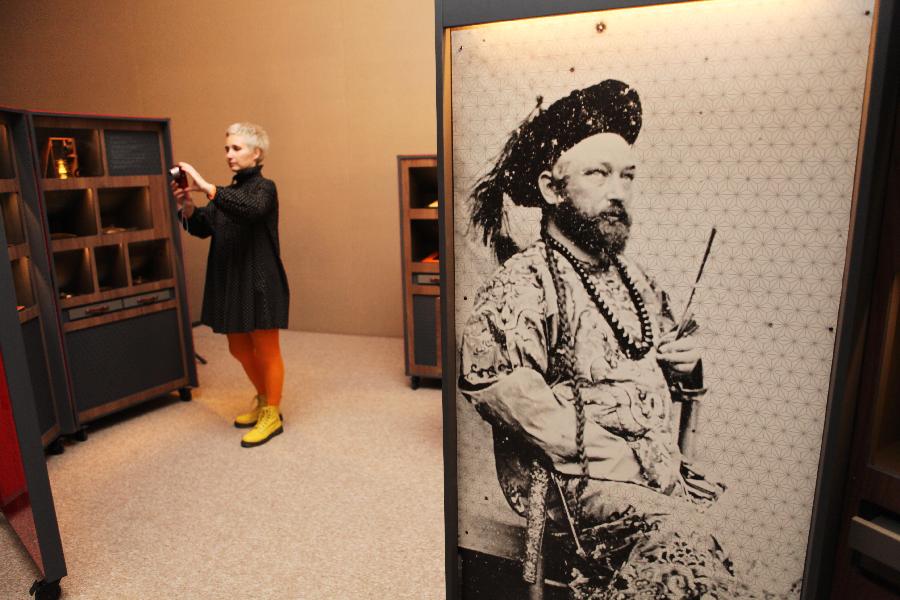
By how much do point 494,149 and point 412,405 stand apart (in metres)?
2.95

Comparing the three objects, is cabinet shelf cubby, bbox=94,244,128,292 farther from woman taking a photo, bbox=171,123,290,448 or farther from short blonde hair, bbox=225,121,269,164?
short blonde hair, bbox=225,121,269,164

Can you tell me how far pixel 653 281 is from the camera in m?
1.10

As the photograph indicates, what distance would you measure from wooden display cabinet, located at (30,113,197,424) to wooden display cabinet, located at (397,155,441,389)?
1.35 m

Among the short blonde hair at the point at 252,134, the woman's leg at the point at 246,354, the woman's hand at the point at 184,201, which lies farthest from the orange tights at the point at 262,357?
the short blonde hair at the point at 252,134

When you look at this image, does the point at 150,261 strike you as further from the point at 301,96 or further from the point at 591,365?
the point at 591,365

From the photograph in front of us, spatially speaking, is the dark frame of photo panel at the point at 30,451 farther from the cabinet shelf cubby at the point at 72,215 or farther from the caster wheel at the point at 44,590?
the cabinet shelf cubby at the point at 72,215

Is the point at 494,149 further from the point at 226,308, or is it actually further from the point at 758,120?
the point at 226,308

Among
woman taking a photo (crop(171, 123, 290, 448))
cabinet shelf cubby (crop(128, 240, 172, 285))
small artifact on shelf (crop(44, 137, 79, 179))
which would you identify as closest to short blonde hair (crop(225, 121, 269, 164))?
woman taking a photo (crop(171, 123, 290, 448))

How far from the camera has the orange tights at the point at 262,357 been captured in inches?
135

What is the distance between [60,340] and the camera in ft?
11.0

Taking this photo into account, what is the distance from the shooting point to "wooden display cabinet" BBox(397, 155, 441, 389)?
13.0ft

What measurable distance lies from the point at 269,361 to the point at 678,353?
9.03 feet

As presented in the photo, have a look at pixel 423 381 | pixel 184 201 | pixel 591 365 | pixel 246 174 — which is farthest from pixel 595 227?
pixel 423 381

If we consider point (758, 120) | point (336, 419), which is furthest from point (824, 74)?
point (336, 419)
